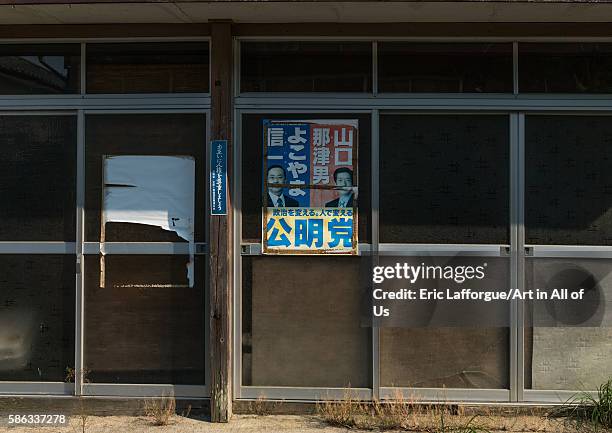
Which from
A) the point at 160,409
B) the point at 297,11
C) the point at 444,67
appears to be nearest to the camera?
the point at 297,11

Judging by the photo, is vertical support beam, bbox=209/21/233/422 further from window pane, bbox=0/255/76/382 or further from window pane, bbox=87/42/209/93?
window pane, bbox=0/255/76/382

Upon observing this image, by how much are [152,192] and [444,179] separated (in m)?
2.54

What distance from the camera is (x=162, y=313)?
546cm

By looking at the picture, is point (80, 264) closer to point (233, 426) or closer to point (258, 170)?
point (258, 170)

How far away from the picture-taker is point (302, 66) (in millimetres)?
5422

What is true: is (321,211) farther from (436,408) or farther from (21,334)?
(21,334)

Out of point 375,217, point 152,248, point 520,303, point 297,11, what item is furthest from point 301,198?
point 520,303

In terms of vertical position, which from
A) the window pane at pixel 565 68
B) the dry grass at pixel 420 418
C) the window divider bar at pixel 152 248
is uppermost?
the window pane at pixel 565 68

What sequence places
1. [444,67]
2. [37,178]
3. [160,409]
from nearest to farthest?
1. [160,409]
2. [444,67]
3. [37,178]

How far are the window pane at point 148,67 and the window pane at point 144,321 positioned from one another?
149cm

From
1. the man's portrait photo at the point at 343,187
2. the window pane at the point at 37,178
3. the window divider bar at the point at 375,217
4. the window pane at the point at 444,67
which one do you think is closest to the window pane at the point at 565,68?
the window pane at the point at 444,67

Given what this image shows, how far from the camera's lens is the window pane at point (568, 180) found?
536 cm

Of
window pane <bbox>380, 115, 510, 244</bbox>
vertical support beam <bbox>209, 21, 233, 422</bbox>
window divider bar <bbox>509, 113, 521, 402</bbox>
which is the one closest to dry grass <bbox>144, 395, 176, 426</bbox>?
vertical support beam <bbox>209, 21, 233, 422</bbox>

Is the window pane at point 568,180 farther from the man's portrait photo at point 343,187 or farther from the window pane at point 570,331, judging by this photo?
the man's portrait photo at point 343,187
